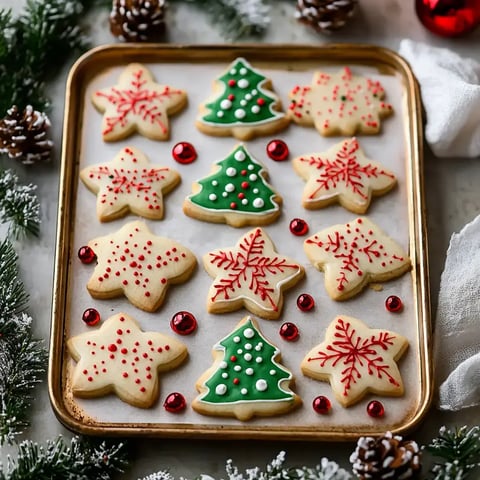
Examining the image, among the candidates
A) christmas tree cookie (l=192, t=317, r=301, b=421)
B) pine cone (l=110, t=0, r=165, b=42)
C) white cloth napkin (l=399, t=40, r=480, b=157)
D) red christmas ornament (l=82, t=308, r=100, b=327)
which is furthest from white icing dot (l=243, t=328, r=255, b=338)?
pine cone (l=110, t=0, r=165, b=42)

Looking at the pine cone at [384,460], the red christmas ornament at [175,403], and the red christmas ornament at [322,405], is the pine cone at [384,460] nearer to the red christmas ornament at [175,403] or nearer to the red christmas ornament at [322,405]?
the red christmas ornament at [322,405]

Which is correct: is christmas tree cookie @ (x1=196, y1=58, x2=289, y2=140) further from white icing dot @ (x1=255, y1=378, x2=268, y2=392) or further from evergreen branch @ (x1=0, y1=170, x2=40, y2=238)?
white icing dot @ (x1=255, y1=378, x2=268, y2=392)

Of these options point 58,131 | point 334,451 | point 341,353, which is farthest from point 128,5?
point 334,451

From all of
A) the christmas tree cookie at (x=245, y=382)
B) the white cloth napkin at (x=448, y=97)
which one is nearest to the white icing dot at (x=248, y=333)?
the christmas tree cookie at (x=245, y=382)

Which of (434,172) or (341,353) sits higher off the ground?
(434,172)

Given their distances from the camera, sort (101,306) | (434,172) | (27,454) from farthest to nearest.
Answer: (434,172), (101,306), (27,454)

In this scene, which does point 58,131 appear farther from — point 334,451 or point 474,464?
point 474,464
